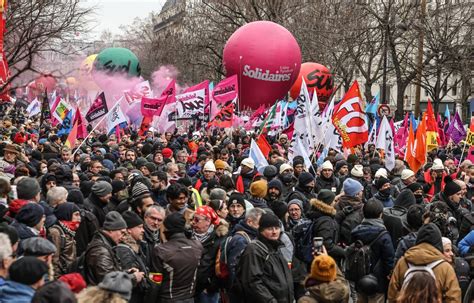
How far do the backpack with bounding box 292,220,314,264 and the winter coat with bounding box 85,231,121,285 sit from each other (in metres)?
2.53

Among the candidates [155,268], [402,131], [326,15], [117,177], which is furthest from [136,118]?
[155,268]

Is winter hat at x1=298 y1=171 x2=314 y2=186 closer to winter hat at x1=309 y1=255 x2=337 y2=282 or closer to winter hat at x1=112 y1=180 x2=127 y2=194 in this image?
winter hat at x1=112 y1=180 x2=127 y2=194

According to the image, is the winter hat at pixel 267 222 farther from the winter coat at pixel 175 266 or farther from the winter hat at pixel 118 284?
the winter hat at pixel 118 284

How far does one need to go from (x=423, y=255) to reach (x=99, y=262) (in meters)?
2.48

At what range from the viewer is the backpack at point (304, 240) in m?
8.22

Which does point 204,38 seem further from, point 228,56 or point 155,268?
point 155,268

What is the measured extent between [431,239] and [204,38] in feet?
145

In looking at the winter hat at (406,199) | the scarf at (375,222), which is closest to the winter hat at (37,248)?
the scarf at (375,222)

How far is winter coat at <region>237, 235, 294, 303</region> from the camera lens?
21.6 feet

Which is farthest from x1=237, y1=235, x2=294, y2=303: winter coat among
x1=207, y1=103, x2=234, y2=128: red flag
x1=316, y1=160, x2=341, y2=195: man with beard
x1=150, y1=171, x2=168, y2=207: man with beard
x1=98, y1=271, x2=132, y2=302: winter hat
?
x1=207, y1=103, x2=234, y2=128: red flag

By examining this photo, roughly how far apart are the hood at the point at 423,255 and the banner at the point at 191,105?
14.9m

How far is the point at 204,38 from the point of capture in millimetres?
49688

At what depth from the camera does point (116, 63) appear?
44.1m

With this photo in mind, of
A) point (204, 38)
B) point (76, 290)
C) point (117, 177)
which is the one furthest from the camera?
point (204, 38)
